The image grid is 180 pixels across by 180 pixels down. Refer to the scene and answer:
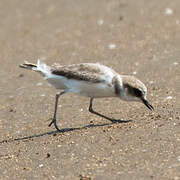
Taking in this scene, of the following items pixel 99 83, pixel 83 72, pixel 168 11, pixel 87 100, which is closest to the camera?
pixel 99 83

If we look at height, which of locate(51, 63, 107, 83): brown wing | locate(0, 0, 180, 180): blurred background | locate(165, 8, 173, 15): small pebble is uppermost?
locate(51, 63, 107, 83): brown wing

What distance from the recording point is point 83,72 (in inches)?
249

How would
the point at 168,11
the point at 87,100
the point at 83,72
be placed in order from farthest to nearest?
1. the point at 168,11
2. the point at 87,100
3. the point at 83,72

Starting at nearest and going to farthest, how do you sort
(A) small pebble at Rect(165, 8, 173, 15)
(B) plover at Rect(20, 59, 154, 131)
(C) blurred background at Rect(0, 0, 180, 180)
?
(C) blurred background at Rect(0, 0, 180, 180) < (B) plover at Rect(20, 59, 154, 131) < (A) small pebble at Rect(165, 8, 173, 15)

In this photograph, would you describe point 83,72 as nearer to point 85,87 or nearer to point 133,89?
point 85,87

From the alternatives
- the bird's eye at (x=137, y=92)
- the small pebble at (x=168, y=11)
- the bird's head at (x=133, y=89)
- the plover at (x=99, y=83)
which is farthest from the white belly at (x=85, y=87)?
the small pebble at (x=168, y=11)

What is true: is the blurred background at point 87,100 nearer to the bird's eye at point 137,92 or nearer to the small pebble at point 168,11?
the small pebble at point 168,11

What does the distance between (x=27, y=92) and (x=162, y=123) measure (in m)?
3.40

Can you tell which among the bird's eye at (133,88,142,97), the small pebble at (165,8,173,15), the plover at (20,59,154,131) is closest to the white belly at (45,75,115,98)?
the plover at (20,59,154,131)

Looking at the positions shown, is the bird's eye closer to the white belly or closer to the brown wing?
the white belly

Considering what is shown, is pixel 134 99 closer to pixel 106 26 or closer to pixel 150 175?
pixel 150 175

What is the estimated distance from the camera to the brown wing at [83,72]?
6.23m

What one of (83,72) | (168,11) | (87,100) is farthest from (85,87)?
(168,11)

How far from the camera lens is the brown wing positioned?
6227 millimetres
